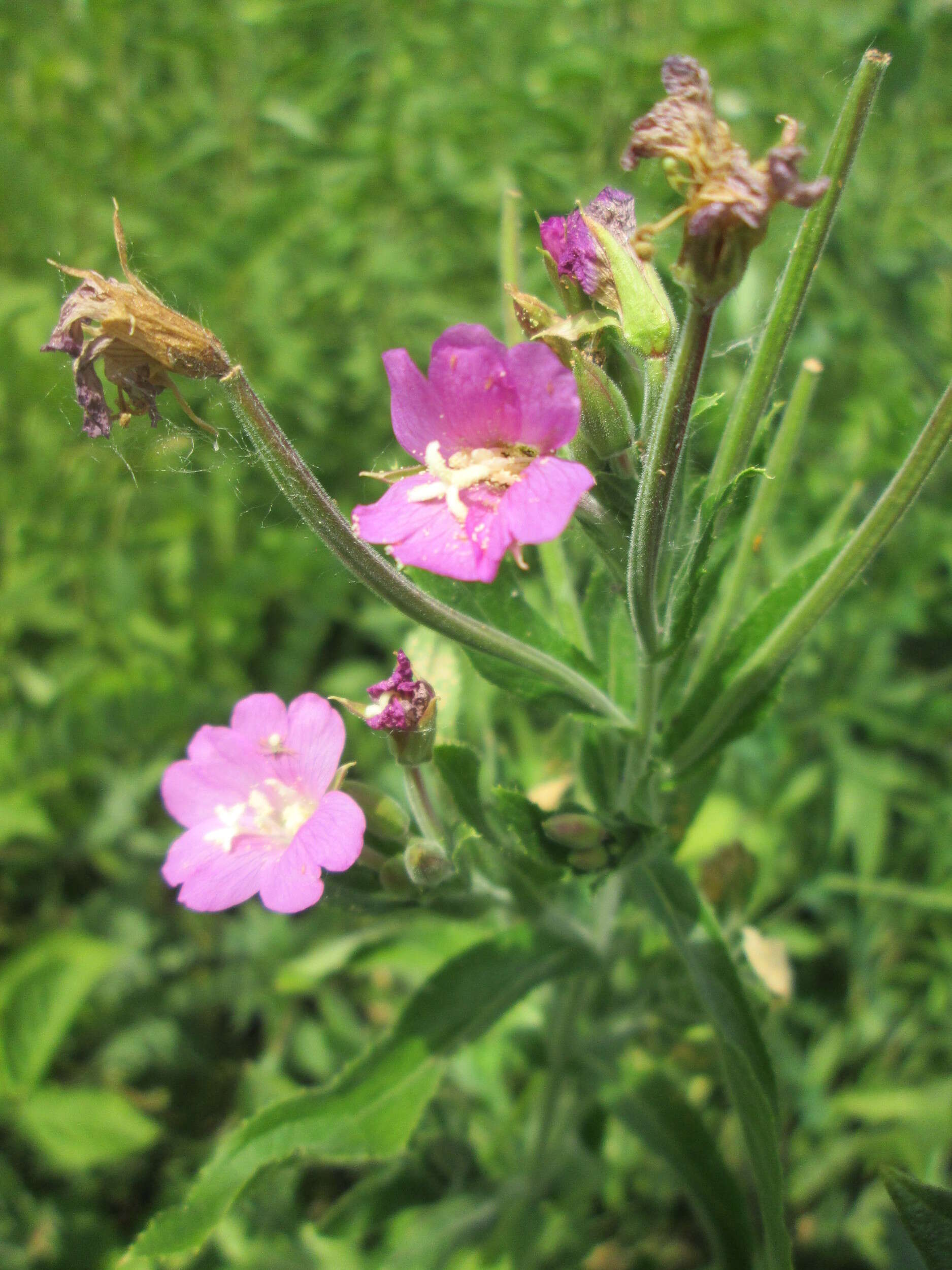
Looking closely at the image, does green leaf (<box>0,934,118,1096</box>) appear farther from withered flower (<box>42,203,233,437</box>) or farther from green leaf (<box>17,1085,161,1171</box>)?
withered flower (<box>42,203,233,437</box>)

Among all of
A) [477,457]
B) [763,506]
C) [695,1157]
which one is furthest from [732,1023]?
[477,457]

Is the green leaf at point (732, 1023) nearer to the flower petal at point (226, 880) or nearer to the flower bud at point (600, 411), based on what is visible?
the flower petal at point (226, 880)

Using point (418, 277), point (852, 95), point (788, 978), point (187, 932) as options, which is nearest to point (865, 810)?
point (788, 978)

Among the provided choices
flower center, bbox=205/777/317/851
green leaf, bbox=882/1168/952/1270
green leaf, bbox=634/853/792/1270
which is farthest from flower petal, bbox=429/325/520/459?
green leaf, bbox=882/1168/952/1270

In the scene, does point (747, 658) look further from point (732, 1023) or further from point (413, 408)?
point (413, 408)

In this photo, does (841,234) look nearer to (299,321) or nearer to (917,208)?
(917,208)

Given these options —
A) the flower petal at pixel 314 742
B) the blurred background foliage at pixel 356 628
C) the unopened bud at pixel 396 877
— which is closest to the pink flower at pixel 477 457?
the flower petal at pixel 314 742
